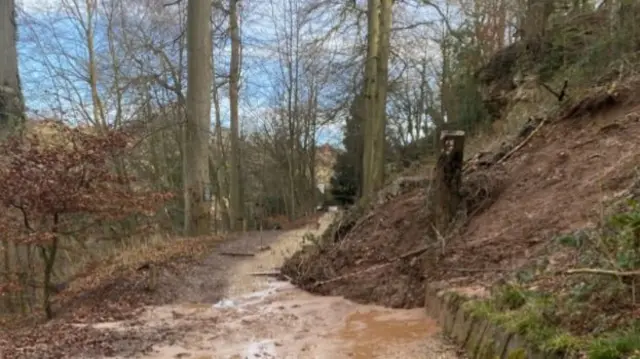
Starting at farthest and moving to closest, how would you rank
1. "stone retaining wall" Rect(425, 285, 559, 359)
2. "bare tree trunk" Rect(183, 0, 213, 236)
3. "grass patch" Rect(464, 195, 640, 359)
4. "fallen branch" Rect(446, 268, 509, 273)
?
"bare tree trunk" Rect(183, 0, 213, 236), "fallen branch" Rect(446, 268, 509, 273), "stone retaining wall" Rect(425, 285, 559, 359), "grass patch" Rect(464, 195, 640, 359)

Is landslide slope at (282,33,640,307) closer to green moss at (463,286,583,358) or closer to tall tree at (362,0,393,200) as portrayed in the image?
green moss at (463,286,583,358)

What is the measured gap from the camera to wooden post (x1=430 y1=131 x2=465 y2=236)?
6812 millimetres

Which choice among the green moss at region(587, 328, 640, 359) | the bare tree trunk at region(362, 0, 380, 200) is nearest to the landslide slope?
the green moss at region(587, 328, 640, 359)

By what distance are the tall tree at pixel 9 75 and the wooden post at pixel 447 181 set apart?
714 cm

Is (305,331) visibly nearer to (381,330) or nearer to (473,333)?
(381,330)

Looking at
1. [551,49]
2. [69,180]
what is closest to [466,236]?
[69,180]

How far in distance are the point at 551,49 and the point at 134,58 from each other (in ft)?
50.2

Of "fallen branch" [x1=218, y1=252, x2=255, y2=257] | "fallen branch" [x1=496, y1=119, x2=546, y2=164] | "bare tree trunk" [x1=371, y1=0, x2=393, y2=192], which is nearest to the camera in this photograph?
"fallen branch" [x1=496, y1=119, x2=546, y2=164]

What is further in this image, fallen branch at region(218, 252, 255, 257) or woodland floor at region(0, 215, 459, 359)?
fallen branch at region(218, 252, 255, 257)

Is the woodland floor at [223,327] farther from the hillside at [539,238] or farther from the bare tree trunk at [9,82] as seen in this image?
the bare tree trunk at [9,82]

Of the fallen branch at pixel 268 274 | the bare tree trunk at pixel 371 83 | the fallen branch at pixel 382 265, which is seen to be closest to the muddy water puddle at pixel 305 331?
the fallen branch at pixel 382 265

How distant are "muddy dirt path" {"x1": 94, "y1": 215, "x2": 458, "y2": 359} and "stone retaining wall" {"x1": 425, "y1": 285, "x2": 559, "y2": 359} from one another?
0.43ft

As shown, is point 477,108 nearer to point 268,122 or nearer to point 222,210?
point 222,210

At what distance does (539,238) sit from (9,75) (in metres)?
9.00
